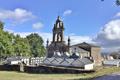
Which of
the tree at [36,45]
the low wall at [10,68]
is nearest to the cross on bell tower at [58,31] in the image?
the low wall at [10,68]

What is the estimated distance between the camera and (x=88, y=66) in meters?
76.5

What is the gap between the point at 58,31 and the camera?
101 meters

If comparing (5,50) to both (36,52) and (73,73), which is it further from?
(36,52)

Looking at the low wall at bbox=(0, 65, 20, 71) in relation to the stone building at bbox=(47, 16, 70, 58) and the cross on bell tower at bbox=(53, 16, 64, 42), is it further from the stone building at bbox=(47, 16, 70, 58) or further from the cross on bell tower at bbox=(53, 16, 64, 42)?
the cross on bell tower at bbox=(53, 16, 64, 42)

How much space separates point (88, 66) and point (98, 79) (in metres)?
48.1

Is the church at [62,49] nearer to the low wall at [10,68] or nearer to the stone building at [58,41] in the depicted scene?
the stone building at [58,41]

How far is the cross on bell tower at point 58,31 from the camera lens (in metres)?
101

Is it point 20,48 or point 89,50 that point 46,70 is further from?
point 89,50

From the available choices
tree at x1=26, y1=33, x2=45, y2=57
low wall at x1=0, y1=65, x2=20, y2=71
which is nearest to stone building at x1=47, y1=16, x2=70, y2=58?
low wall at x1=0, y1=65, x2=20, y2=71

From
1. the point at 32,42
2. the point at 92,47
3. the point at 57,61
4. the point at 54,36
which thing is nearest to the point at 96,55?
the point at 92,47

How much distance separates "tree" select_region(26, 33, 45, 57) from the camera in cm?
15507

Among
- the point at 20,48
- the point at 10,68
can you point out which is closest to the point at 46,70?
the point at 10,68

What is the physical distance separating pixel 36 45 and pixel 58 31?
64.3 m

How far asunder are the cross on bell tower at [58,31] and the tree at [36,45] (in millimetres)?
50923
